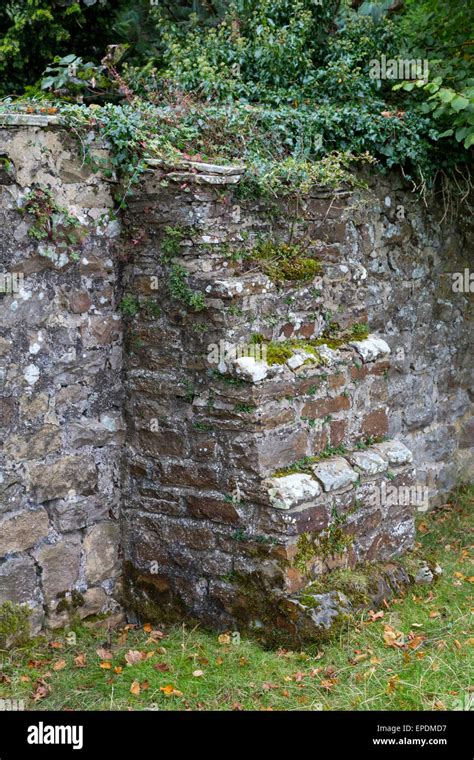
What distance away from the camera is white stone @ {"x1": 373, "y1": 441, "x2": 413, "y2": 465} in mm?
4890

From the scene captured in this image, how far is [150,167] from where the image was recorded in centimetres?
438

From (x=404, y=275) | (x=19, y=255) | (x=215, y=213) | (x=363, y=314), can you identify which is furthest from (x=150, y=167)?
(x=404, y=275)

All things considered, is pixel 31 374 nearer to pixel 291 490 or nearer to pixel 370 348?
pixel 291 490

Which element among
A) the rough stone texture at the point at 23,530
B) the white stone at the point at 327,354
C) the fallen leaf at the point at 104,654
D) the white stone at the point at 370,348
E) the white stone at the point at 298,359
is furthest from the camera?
the white stone at the point at 370,348

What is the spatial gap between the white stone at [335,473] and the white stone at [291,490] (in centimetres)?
7

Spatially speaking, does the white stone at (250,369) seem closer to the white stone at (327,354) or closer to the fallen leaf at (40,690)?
the white stone at (327,354)

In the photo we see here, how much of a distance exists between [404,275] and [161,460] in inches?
112

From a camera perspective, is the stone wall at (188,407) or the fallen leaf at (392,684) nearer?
the fallen leaf at (392,684)

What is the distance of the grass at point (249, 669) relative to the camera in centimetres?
383

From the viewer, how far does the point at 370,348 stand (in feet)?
16.0

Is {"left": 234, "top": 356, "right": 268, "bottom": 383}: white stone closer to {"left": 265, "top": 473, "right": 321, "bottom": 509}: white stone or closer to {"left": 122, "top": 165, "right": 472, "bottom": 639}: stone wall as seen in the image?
{"left": 122, "top": 165, "right": 472, "bottom": 639}: stone wall

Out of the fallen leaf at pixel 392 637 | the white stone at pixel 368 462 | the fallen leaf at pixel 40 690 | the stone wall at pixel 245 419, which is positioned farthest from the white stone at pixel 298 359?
the fallen leaf at pixel 40 690

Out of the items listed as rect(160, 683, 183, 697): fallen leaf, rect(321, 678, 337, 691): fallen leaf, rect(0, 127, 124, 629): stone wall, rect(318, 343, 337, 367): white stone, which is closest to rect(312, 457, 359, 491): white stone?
rect(318, 343, 337, 367): white stone

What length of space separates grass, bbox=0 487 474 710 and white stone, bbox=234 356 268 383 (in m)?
1.36
